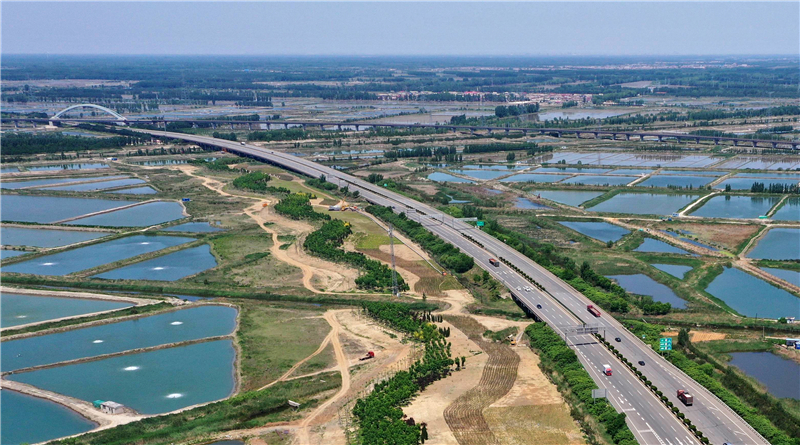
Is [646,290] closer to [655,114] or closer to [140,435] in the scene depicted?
[140,435]

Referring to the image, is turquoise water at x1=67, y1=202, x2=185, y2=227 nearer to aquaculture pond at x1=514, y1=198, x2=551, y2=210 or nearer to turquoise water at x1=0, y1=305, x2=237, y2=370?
turquoise water at x1=0, y1=305, x2=237, y2=370

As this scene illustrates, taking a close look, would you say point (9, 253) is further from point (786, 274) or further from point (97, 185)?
point (786, 274)

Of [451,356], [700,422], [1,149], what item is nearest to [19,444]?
[451,356]

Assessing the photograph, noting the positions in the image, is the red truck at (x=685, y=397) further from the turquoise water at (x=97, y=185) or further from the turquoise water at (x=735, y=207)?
the turquoise water at (x=97, y=185)

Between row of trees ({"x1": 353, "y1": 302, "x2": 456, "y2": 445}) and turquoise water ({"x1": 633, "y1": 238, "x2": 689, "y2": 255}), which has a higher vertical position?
turquoise water ({"x1": 633, "y1": 238, "x2": 689, "y2": 255})

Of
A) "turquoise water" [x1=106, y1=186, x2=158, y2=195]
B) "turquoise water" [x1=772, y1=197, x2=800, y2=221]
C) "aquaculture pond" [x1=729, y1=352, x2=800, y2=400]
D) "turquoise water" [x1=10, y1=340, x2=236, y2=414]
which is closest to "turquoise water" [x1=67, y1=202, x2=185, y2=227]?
"turquoise water" [x1=106, y1=186, x2=158, y2=195]

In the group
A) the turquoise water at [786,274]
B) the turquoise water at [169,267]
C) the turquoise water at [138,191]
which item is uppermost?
the turquoise water at [138,191]

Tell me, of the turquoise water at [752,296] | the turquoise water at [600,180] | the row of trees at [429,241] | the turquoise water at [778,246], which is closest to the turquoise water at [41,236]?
the row of trees at [429,241]
